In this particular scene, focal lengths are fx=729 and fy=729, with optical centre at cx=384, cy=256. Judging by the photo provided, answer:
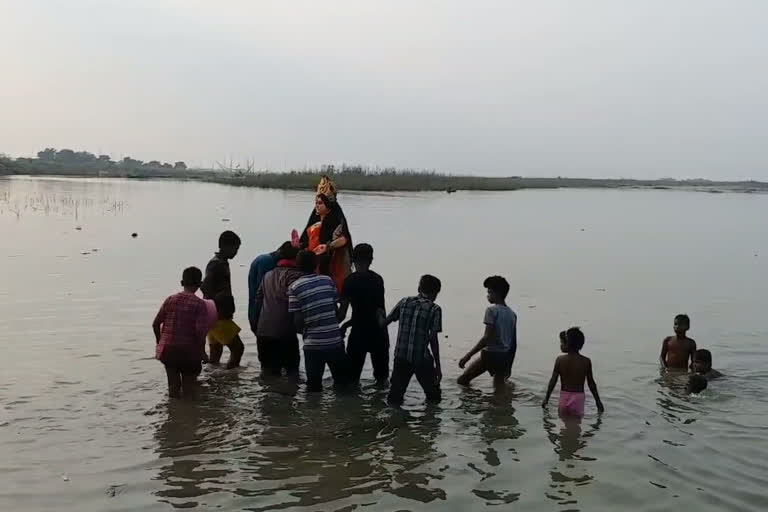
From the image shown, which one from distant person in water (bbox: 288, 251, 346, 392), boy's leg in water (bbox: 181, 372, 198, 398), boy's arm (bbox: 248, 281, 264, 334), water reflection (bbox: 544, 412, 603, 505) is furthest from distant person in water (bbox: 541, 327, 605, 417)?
boy's leg in water (bbox: 181, 372, 198, 398)

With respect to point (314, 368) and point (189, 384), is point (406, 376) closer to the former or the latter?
point (314, 368)

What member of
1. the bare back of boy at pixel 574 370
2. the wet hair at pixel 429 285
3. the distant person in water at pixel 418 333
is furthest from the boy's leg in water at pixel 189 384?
the bare back of boy at pixel 574 370

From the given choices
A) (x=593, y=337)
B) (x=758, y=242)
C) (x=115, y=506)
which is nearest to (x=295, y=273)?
(x=115, y=506)

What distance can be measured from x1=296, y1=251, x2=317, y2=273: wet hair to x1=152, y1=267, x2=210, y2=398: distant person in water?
3.06 feet

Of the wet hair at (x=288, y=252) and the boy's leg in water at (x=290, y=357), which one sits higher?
the wet hair at (x=288, y=252)

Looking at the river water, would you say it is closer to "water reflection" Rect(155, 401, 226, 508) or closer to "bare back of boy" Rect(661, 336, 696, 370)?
"water reflection" Rect(155, 401, 226, 508)

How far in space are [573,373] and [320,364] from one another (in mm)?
2354

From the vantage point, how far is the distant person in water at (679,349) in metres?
8.39

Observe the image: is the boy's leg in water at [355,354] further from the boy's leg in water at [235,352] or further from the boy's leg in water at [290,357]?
the boy's leg in water at [235,352]

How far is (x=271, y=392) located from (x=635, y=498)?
11.8 feet

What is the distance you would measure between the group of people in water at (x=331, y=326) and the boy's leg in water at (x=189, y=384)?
0.04 feet

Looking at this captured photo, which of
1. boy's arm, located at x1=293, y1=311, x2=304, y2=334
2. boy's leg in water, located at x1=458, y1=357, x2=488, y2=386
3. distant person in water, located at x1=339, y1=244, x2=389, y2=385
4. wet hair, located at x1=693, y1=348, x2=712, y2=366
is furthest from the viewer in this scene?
wet hair, located at x1=693, y1=348, x2=712, y2=366

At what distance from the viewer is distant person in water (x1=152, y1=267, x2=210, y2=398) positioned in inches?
256

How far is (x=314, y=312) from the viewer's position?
22.3 feet
